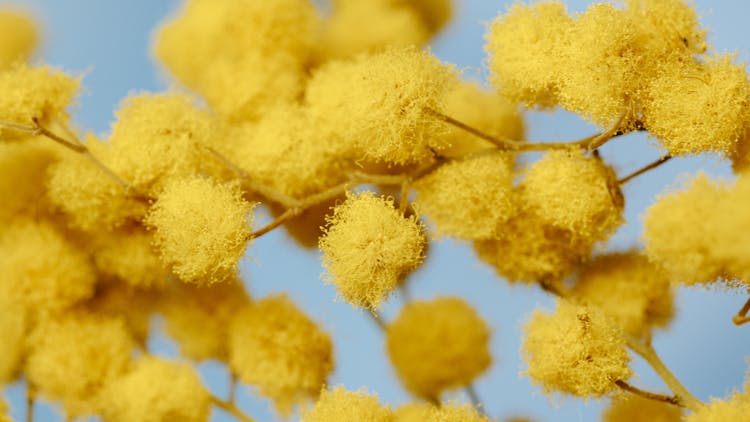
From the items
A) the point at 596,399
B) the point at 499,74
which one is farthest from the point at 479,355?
the point at 499,74

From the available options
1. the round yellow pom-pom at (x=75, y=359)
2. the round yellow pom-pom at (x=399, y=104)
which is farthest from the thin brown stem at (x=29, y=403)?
the round yellow pom-pom at (x=399, y=104)

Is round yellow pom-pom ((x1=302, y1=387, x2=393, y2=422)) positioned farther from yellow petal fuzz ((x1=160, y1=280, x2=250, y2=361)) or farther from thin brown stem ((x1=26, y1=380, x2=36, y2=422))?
thin brown stem ((x1=26, y1=380, x2=36, y2=422))

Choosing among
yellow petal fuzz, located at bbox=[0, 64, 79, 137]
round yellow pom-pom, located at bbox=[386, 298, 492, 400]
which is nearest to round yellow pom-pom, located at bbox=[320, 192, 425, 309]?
round yellow pom-pom, located at bbox=[386, 298, 492, 400]

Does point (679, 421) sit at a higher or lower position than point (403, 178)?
lower

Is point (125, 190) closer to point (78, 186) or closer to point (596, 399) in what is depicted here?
point (78, 186)

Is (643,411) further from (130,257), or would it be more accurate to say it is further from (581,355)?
(130,257)

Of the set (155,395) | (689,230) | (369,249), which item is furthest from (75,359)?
(689,230)

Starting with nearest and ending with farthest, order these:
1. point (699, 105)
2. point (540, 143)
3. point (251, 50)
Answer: point (699, 105) < point (540, 143) < point (251, 50)
